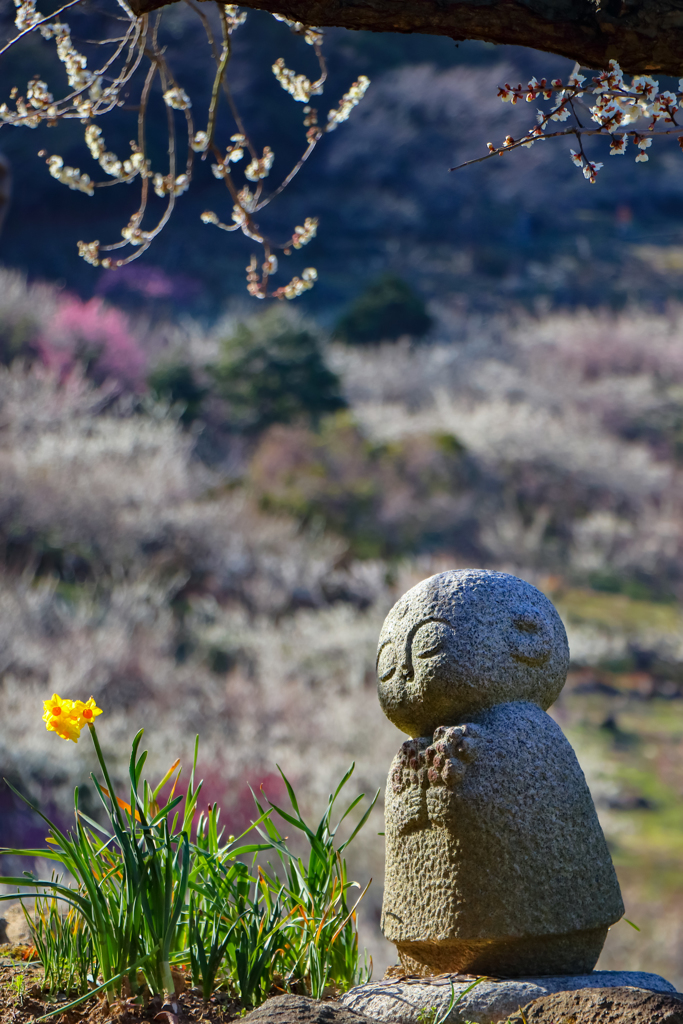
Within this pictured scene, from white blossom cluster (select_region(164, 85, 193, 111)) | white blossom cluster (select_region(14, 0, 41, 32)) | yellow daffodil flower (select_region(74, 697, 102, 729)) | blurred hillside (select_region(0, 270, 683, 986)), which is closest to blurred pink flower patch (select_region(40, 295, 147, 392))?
blurred hillside (select_region(0, 270, 683, 986))

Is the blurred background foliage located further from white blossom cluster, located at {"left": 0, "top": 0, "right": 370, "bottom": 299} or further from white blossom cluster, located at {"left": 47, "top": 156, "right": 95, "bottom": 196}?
white blossom cluster, located at {"left": 47, "top": 156, "right": 95, "bottom": 196}

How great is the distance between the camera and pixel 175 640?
8.95 meters

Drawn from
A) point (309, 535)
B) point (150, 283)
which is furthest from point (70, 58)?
point (150, 283)

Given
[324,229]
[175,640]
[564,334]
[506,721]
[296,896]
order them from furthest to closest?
[324,229] < [564,334] < [175,640] < [296,896] < [506,721]

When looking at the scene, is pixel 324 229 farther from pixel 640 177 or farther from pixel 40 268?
pixel 640 177

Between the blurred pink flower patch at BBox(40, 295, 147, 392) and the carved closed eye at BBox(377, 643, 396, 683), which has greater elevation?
the carved closed eye at BBox(377, 643, 396, 683)

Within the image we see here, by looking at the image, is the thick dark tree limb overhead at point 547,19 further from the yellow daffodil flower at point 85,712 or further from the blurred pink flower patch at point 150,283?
the blurred pink flower patch at point 150,283

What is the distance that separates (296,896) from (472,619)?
911 mm

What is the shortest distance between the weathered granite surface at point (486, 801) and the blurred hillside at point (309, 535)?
4470mm

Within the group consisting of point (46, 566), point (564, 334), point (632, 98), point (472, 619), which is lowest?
point (564, 334)

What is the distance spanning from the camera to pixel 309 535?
36.0ft

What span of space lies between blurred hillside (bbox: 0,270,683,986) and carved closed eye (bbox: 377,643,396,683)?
4567 mm

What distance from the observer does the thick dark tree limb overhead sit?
5.77 feet

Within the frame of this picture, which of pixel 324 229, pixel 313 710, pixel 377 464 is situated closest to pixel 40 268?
pixel 324 229
